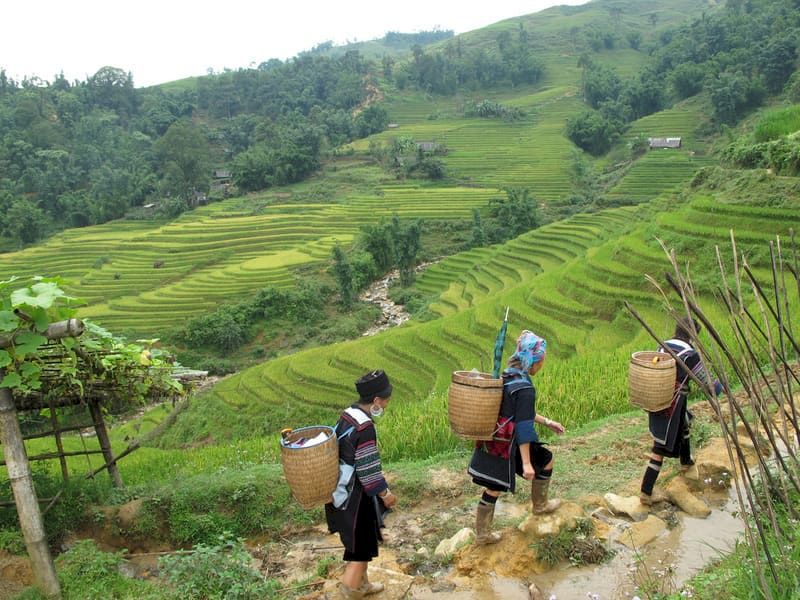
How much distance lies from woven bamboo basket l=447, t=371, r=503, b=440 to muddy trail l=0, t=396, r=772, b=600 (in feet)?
2.42

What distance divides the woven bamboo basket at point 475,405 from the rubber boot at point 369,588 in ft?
3.13

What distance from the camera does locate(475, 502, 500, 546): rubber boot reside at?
360 cm

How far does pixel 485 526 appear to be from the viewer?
362 cm

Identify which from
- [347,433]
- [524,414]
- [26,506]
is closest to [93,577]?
[26,506]

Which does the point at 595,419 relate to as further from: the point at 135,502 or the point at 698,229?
the point at 698,229

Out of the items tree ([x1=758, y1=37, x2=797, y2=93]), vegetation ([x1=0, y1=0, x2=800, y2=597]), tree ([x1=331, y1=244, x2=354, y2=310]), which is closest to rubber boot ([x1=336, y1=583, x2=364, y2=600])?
vegetation ([x1=0, y1=0, x2=800, y2=597])

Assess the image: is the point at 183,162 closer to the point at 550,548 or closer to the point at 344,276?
the point at 344,276

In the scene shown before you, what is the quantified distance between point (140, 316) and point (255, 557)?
2408 centimetres

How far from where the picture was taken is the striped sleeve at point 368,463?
10.2 feet

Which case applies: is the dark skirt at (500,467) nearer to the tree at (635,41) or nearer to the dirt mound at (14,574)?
the dirt mound at (14,574)

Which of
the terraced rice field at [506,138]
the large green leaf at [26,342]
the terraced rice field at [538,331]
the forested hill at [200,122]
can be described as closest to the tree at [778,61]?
the terraced rice field at [506,138]

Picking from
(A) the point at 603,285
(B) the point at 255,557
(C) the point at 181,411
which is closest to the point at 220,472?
(B) the point at 255,557

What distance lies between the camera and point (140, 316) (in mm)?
26156

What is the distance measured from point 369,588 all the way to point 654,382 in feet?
7.06
